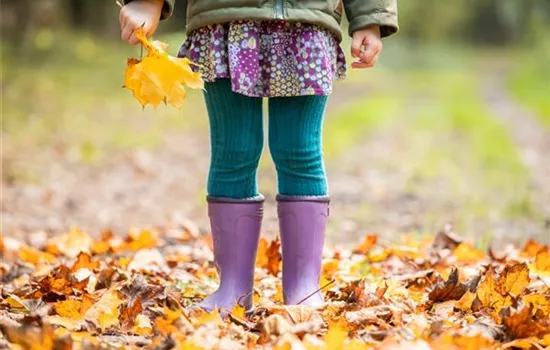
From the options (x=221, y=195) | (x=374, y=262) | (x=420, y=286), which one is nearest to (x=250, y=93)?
(x=221, y=195)

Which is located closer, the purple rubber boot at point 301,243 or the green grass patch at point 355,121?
the purple rubber boot at point 301,243

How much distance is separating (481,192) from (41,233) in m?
2.83

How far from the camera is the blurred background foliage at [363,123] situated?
5.55 m

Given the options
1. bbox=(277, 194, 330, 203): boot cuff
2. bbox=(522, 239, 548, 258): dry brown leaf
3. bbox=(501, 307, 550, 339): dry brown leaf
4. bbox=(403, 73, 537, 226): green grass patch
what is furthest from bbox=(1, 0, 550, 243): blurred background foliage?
bbox=(501, 307, 550, 339): dry brown leaf

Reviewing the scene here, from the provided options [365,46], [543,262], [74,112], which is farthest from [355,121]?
[365,46]

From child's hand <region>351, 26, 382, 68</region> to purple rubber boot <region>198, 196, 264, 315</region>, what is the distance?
0.47 meters

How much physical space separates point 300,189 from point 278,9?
0.48m

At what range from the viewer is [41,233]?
13.9 ft

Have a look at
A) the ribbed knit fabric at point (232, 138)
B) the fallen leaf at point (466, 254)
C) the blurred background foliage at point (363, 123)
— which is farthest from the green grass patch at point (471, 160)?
the ribbed knit fabric at point (232, 138)

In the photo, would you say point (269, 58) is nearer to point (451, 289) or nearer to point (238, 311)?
point (238, 311)

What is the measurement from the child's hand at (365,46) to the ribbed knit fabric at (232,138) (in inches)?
11.4

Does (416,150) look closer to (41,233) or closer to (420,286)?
(41,233)

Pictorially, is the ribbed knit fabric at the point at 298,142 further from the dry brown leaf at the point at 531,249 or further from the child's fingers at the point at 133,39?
the dry brown leaf at the point at 531,249

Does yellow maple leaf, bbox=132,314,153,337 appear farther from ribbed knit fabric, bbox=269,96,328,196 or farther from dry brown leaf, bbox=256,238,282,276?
dry brown leaf, bbox=256,238,282,276
